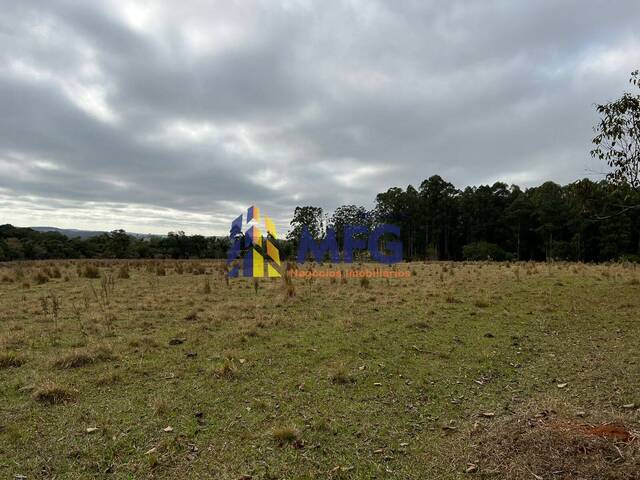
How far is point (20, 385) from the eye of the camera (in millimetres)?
4449

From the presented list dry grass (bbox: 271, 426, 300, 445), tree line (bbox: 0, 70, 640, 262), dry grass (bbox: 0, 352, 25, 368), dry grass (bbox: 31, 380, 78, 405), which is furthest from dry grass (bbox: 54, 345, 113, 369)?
tree line (bbox: 0, 70, 640, 262)

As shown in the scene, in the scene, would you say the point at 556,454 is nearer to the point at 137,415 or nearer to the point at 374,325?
the point at 137,415

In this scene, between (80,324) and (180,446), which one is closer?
(180,446)

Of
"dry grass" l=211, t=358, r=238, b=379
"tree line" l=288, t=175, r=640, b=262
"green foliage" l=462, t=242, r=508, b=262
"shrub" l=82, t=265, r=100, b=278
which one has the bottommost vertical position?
"dry grass" l=211, t=358, r=238, b=379

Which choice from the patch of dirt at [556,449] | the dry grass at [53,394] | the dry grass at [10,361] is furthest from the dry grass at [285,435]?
the dry grass at [10,361]

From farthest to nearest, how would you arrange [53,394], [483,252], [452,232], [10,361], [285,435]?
[452,232]
[483,252]
[10,361]
[53,394]
[285,435]

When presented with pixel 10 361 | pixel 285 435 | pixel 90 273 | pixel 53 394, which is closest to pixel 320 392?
pixel 285 435

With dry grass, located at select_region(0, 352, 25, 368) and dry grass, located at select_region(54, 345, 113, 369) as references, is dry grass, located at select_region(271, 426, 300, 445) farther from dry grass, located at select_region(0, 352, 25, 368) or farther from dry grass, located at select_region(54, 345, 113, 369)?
dry grass, located at select_region(0, 352, 25, 368)

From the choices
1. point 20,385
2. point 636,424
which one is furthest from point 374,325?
point 20,385

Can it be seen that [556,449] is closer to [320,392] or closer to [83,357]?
[320,392]

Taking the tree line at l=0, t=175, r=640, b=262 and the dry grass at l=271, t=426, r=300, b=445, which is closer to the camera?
the dry grass at l=271, t=426, r=300, b=445

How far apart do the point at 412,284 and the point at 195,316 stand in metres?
8.65

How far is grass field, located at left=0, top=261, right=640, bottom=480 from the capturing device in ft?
9.69

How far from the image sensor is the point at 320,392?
4.38 meters
